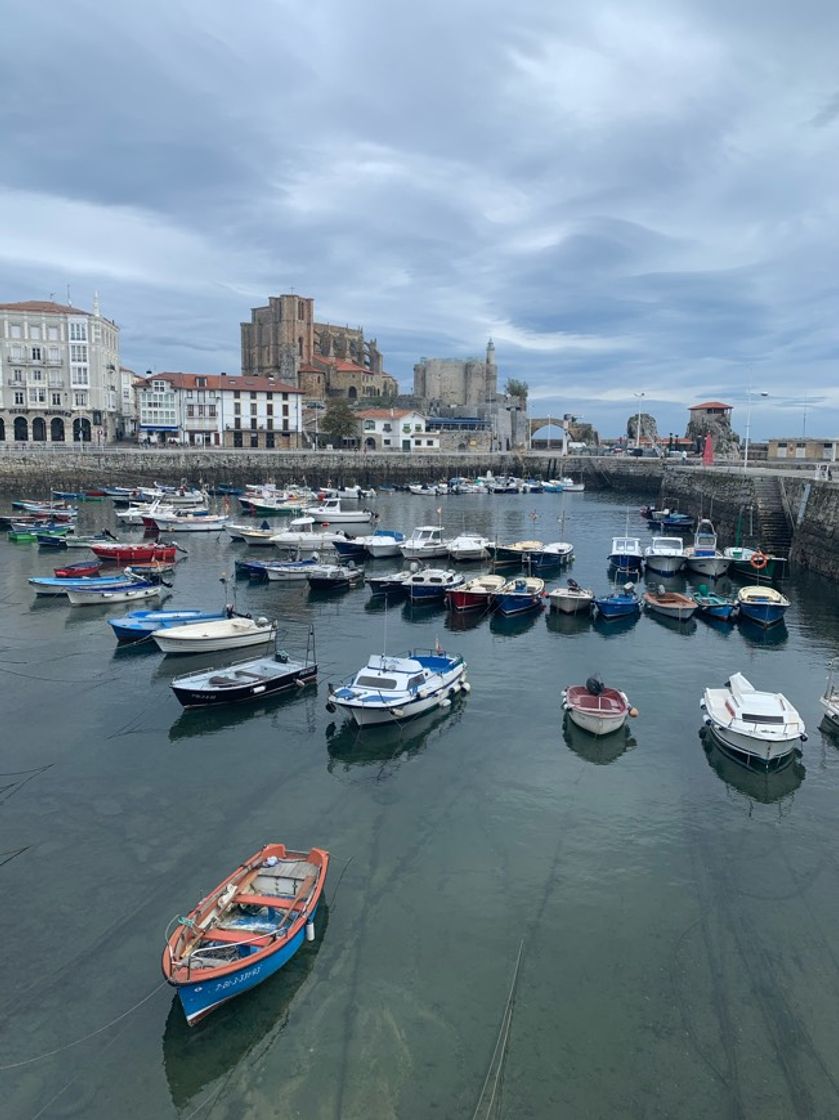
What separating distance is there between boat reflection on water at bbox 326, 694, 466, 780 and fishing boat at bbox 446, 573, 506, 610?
13863 mm

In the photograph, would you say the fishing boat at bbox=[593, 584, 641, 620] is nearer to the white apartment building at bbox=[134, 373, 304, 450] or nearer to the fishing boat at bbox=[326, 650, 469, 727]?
the fishing boat at bbox=[326, 650, 469, 727]

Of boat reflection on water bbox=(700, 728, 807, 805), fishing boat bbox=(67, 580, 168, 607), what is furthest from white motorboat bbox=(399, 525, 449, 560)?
boat reflection on water bbox=(700, 728, 807, 805)

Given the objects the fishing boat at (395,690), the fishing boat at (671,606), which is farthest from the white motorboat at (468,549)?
the fishing boat at (395,690)

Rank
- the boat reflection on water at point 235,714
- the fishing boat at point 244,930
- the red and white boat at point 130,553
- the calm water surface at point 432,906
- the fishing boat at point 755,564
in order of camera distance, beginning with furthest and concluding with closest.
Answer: the red and white boat at point 130,553, the fishing boat at point 755,564, the boat reflection on water at point 235,714, the fishing boat at point 244,930, the calm water surface at point 432,906

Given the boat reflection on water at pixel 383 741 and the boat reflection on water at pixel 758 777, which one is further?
the boat reflection on water at pixel 383 741

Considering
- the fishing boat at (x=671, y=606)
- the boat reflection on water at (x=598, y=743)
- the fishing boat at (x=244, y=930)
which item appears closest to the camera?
the fishing boat at (x=244, y=930)

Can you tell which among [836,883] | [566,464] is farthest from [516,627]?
[566,464]

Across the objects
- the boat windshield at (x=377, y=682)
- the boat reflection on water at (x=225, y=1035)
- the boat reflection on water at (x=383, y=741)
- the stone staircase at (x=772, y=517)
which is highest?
the stone staircase at (x=772, y=517)

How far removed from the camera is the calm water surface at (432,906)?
1173cm

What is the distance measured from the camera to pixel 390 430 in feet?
448

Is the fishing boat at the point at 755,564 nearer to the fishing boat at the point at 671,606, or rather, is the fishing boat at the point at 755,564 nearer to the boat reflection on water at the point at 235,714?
the fishing boat at the point at 671,606

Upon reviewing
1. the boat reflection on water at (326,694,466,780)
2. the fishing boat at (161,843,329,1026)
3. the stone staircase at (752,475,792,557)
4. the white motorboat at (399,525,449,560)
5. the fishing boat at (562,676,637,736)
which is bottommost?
the boat reflection on water at (326,694,466,780)

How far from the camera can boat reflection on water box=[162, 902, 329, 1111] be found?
11727 millimetres

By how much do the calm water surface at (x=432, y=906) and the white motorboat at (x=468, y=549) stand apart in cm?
2482
